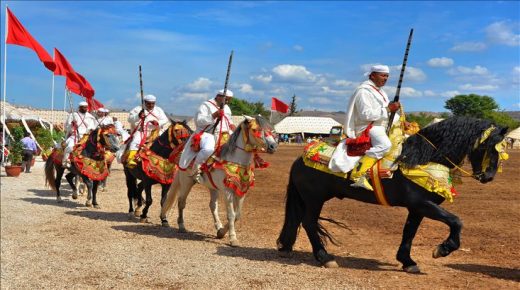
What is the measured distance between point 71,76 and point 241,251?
626 inches

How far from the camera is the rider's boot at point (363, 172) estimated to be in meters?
7.23

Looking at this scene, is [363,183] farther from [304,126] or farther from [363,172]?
[304,126]

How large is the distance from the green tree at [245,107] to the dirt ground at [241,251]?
85673mm

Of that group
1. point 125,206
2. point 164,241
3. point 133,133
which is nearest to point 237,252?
point 164,241

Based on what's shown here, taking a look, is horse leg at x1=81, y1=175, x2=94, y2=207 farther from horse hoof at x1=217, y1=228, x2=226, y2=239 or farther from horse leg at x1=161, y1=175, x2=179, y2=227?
horse hoof at x1=217, y1=228, x2=226, y2=239

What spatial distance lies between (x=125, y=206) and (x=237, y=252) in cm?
675

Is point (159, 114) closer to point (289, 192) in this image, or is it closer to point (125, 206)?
point (125, 206)

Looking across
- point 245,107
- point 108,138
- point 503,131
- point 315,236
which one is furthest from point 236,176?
point 245,107

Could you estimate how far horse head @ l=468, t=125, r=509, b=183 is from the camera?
6676mm

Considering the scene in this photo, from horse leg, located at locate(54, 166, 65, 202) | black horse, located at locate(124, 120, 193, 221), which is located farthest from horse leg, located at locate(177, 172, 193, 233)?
horse leg, located at locate(54, 166, 65, 202)

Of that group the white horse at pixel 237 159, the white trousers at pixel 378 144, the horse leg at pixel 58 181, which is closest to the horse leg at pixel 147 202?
the white horse at pixel 237 159

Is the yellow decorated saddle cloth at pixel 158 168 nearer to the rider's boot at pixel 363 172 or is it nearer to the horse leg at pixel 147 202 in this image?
the horse leg at pixel 147 202

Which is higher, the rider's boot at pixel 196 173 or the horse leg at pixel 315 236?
the rider's boot at pixel 196 173

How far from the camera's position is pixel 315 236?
314 inches
